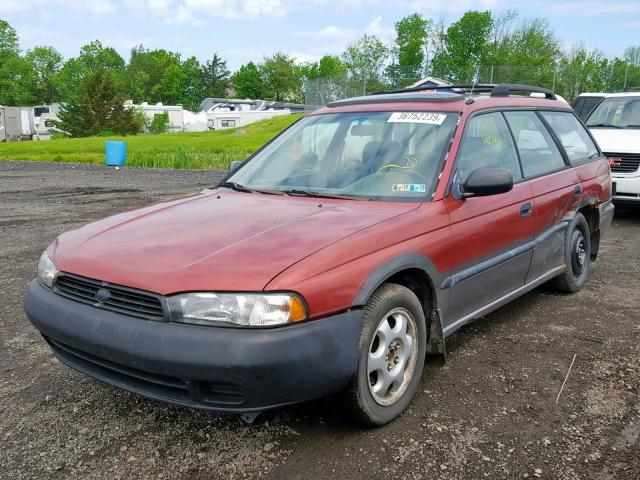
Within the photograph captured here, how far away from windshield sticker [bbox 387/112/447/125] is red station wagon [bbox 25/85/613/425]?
1 centimetres

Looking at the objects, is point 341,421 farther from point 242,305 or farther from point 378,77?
point 378,77

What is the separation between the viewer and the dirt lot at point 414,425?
8.98ft

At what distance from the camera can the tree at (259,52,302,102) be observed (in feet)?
324

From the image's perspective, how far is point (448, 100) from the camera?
405 centimetres

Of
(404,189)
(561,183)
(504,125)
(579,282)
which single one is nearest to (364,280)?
(404,189)

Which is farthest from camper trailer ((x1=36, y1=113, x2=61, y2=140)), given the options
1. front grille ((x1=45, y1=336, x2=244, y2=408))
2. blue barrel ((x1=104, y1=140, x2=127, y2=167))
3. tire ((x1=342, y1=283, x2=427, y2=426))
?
tire ((x1=342, y1=283, x2=427, y2=426))

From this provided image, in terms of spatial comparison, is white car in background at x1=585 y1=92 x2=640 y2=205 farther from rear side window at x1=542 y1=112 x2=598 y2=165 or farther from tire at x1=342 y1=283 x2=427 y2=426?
tire at x1=342 y1=283 x2=427 y2=426

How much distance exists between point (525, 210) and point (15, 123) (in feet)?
178

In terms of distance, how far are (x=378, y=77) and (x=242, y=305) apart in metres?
30.2

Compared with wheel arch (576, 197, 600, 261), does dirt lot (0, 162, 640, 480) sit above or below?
below

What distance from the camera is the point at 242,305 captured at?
2.52 m

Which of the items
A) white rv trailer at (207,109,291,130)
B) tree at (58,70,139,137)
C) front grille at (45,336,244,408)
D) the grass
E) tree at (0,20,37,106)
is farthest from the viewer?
tree at (0,20,37,106)

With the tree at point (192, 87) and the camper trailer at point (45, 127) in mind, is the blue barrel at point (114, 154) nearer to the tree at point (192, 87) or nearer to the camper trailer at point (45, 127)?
the camper trailer at point (45, 127)

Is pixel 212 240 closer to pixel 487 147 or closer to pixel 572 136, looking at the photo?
pixel 487 147
